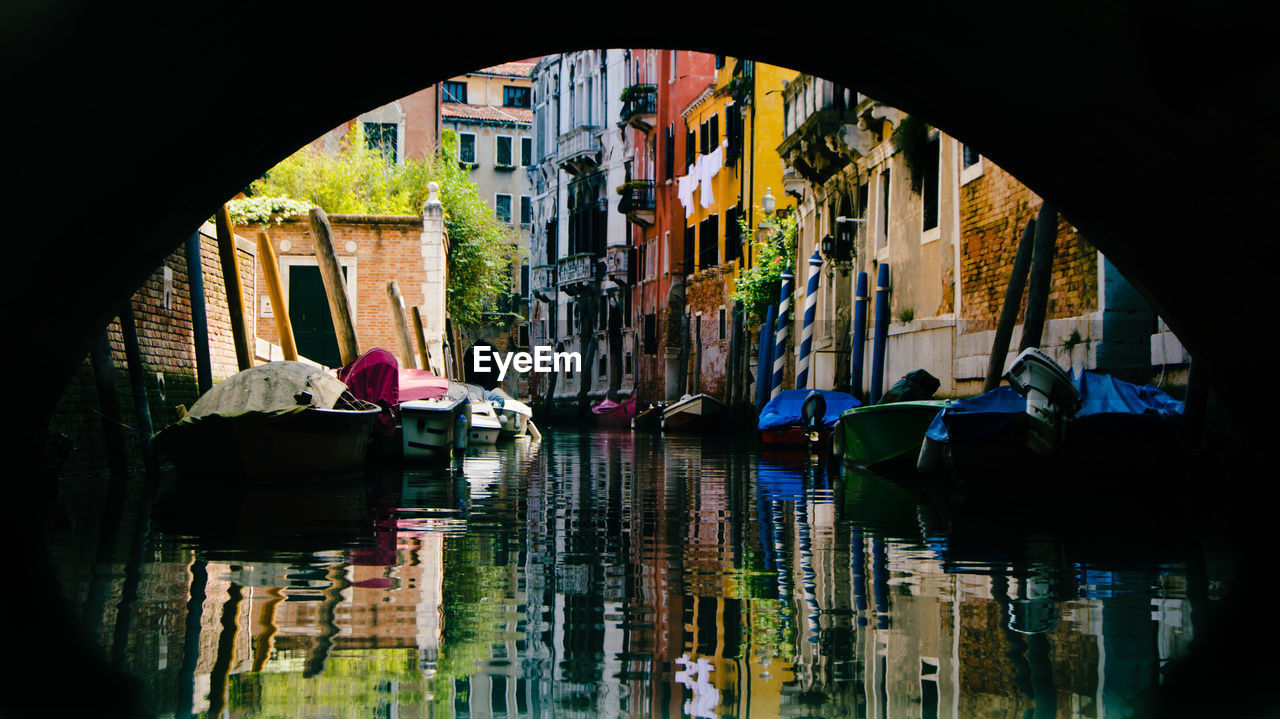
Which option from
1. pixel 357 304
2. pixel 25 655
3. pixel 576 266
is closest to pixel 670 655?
pixel 25 655

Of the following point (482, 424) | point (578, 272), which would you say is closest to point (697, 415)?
point (482, 424)

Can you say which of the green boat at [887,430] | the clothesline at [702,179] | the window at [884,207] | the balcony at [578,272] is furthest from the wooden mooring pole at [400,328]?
the balcony at [578,272]

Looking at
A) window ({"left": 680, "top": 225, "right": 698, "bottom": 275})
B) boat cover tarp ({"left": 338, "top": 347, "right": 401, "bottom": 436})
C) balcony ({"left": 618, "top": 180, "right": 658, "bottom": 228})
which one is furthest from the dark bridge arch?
balcony ({"left": 618, "top": 180, "right": 658, "bottom": 228})

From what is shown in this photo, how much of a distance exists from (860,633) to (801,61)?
2.99 metres

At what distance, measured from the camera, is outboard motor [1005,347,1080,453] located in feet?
29.9

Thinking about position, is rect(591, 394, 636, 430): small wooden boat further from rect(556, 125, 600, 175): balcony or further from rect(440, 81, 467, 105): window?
rect(440, 81, 467, 105): window

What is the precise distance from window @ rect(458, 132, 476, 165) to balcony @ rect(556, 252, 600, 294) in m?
10.2

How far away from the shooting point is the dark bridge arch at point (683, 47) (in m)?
4.90

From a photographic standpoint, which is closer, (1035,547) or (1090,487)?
(1035,547)

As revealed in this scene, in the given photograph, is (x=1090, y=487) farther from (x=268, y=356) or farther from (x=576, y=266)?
(x=576, y=266)

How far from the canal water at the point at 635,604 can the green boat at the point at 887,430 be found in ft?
7.95

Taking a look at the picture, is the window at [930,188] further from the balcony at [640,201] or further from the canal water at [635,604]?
the balcony at [640,201]

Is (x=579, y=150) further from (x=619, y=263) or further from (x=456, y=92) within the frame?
(x=456, y=92)

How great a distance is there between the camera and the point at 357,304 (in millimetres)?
23188
